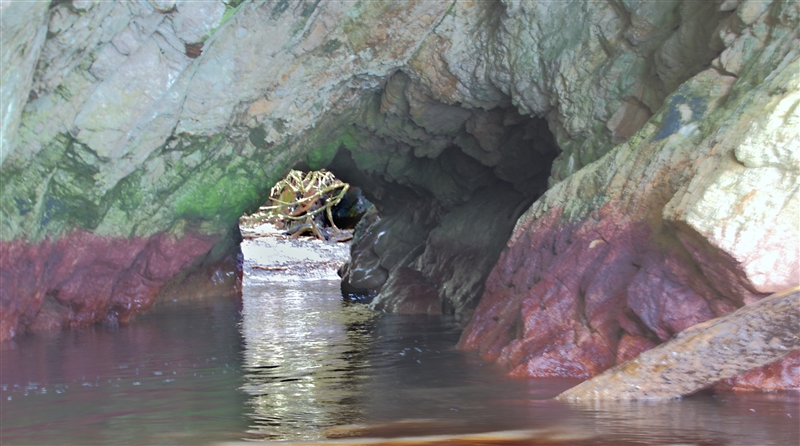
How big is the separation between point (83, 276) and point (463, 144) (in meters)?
5.56

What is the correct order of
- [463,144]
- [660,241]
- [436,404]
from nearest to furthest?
1. [436,404]
2. [660,241]
3. [463,144]

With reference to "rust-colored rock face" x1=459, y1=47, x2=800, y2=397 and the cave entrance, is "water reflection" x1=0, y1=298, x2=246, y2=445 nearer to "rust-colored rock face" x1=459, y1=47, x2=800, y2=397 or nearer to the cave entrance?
"rust-colored rock face" x1=459, y1=47, x2=800, y2=397

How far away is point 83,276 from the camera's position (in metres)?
9.16

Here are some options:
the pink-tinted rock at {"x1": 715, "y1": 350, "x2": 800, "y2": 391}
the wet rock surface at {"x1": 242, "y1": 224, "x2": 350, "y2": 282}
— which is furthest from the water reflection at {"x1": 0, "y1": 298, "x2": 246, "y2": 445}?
the wet rock surface at {"x1": 242, "y1": 224, "x2": 350, "y2": 282}

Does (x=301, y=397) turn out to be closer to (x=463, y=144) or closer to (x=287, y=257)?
(x=463, y=144)

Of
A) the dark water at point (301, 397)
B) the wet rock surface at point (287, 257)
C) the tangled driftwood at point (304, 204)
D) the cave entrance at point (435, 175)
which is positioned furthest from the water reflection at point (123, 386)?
the tangled driftwood at point (304, 204)

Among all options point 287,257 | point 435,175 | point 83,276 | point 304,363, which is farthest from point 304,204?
point 304,363

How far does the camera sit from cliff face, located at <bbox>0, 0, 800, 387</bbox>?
5207 mm

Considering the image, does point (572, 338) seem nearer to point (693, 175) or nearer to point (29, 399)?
point (693, 175)

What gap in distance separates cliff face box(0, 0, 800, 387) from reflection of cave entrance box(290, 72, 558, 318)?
0.05m

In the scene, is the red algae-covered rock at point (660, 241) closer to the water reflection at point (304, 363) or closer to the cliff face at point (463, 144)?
the cliff face at point (463, 144)

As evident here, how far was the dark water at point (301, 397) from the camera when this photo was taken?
3.85 m

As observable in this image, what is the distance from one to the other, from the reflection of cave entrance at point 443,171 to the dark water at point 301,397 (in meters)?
2.38

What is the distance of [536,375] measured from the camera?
19.0 ft
